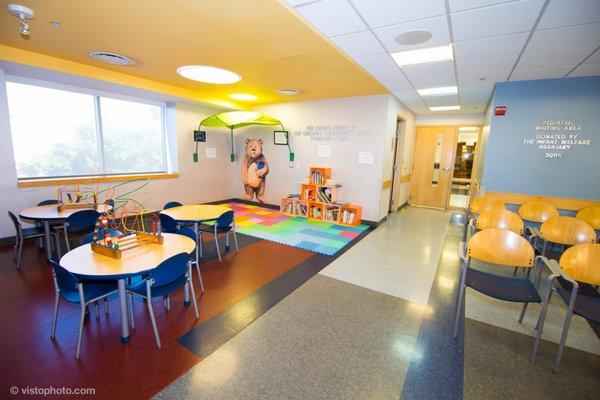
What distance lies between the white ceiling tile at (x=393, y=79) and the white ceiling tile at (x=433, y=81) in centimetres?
15

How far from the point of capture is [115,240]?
2.38 m

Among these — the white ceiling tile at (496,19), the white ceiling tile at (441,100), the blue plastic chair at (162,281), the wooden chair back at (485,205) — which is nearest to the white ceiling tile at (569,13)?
the white ceiling tile at (496,19)

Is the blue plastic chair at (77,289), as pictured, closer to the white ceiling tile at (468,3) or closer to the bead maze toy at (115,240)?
the bead maze toy at (115,240)

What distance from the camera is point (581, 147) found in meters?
4.16

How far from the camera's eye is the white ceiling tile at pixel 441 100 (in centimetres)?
562

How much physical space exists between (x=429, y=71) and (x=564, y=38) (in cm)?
147

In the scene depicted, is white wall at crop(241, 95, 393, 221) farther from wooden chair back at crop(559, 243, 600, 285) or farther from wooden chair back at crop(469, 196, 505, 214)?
wooden chair back at crop(559, 243, 600, 285)

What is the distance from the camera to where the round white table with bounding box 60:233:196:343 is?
2006 millimetres

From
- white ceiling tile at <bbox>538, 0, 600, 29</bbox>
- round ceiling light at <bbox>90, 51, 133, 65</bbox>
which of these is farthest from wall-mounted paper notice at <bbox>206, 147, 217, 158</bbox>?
white ceiling tile at <bbox>538, 0, 600, 29</bbox>

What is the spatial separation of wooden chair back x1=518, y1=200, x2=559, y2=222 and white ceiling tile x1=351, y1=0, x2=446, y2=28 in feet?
11.1

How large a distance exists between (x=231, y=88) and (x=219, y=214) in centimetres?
296

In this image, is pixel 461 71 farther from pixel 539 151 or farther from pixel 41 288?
pixel 41 288

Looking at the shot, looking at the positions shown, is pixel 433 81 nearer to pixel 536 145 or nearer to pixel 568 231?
pixel 536 145

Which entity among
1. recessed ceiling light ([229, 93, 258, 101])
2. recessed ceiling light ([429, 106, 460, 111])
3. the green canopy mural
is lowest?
the green canopy mural
